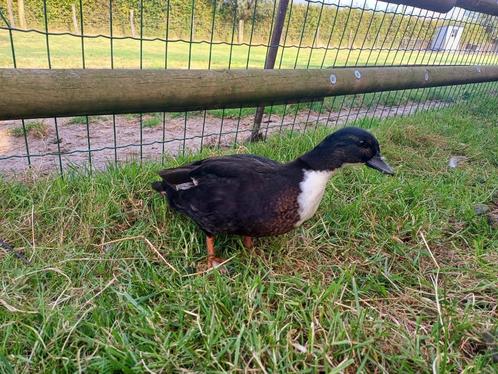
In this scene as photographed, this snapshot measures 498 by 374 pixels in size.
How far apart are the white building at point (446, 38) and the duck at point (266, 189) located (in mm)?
4815

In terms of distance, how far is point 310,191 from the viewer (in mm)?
1814

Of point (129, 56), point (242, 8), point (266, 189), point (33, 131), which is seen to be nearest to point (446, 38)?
point (242, 8)

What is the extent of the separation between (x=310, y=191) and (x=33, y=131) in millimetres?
3427

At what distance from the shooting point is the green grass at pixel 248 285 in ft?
4.34

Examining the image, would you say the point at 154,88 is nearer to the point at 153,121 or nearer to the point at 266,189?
the point at 266,189

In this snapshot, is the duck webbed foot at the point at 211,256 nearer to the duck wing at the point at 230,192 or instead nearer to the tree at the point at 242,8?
the duck wing at the point at 230,192

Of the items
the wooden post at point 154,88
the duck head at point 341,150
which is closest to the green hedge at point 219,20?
the wooden post at point 154,88

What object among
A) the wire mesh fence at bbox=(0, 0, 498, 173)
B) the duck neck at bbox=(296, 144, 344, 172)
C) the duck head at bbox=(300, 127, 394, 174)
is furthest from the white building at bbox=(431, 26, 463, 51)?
the duck neck at bbox=(296, 144, 344, 172)

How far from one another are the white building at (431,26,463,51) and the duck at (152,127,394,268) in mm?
4815

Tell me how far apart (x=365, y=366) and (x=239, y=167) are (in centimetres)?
107

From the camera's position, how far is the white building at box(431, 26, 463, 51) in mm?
5648

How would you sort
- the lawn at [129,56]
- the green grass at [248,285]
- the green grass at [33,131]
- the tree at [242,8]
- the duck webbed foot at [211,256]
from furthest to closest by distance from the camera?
the lawn at [129,56] < the tree at [242,8] < the green grass at [33,131] < the duck webbed foot at [211,256] < the green grass at [248,285]

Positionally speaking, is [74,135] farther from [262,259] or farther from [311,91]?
[262,259]

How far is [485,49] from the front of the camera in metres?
6.80
